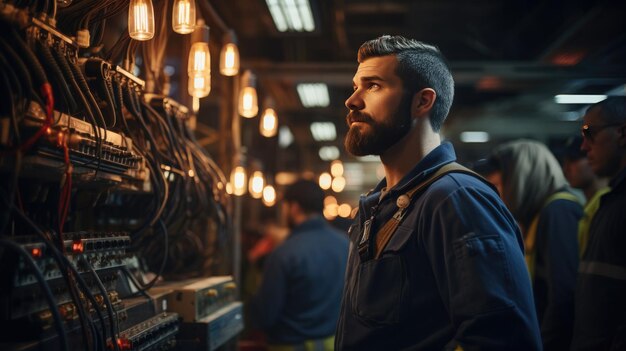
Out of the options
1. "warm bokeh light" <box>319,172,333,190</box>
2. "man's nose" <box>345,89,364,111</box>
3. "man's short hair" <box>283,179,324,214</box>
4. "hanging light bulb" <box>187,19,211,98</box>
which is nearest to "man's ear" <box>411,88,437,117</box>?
"man's nose" <box>345,89,364,111</box>

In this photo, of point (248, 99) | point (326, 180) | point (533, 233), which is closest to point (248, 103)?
point (248, 99)

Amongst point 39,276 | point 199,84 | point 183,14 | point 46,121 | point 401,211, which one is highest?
point 183,14

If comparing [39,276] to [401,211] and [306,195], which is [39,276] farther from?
[306,195]

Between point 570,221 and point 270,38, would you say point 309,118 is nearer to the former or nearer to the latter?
point 270,38

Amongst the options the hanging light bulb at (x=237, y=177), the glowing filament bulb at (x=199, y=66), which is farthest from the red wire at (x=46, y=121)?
the hanging light bulb at (x=237, y=177)

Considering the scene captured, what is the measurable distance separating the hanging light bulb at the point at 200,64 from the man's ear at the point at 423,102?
146cm

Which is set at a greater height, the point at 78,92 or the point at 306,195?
the point at 78,92

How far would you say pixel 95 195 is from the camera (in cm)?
253

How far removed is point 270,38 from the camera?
22.9 feet

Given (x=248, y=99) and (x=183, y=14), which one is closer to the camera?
(x=183, y=14)

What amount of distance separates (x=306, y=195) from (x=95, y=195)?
218 centimetres

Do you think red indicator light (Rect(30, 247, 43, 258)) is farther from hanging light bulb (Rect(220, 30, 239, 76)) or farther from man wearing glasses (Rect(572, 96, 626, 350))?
hanging light bulb (Rect(220, 30, 239, 76))

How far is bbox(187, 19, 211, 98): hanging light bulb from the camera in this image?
3.18 metres

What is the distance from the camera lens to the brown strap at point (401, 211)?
195 cm
